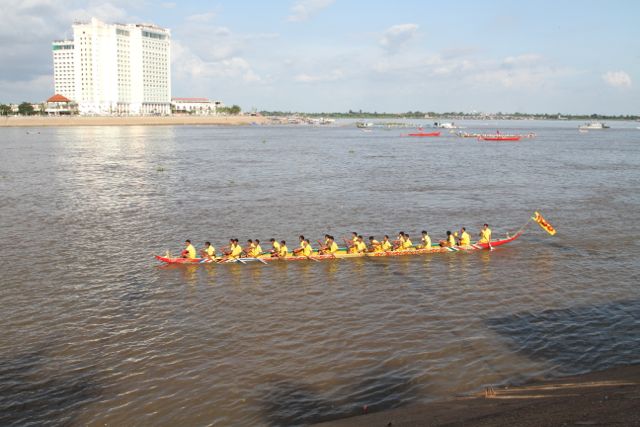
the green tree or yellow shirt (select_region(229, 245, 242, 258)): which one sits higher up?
the green tree

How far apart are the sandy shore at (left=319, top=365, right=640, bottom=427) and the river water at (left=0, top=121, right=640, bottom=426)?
2.62ft

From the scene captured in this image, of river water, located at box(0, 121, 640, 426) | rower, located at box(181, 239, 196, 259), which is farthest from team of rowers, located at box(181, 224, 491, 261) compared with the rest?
river water, located at box(0, 121, 640, 426)

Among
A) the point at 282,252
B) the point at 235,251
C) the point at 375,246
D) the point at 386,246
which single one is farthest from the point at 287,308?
the point at 386,246

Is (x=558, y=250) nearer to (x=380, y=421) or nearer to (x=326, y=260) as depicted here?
(x=326, y=260)

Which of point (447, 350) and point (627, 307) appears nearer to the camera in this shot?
point (447, 350)

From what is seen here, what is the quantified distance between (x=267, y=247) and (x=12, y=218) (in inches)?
705

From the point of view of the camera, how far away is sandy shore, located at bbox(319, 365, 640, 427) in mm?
10617

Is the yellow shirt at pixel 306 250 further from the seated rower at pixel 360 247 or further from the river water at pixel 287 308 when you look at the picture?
the seated rower at pixel 360 247

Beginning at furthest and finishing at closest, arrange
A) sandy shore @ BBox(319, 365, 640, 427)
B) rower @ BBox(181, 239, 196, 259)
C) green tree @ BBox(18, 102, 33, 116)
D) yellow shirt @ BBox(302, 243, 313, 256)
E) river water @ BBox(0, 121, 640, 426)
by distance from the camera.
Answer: green tree @ BBox(18, 102, 33, 116), yellow shirt @ BBox(302, 243, 313, 256), rower @ BBox(181, 239, 196, 259), river water @ BBox(0, 121, 640, 426), sandy shore @ BBox(319, 365, 640, 427)

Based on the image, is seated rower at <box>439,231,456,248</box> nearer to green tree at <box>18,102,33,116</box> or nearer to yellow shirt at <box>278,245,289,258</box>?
yellow shirt at <box>278,245,289,258</box>

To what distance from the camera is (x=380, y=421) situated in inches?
472

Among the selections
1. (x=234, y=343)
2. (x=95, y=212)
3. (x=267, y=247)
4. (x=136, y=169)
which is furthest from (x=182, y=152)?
(x=234, y=343)

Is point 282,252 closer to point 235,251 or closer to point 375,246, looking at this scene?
point 235,251

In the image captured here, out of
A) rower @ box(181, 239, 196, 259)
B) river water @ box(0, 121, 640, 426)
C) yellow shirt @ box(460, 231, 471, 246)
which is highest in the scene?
yellow shirt @ box(460, 231, 471, 246)
